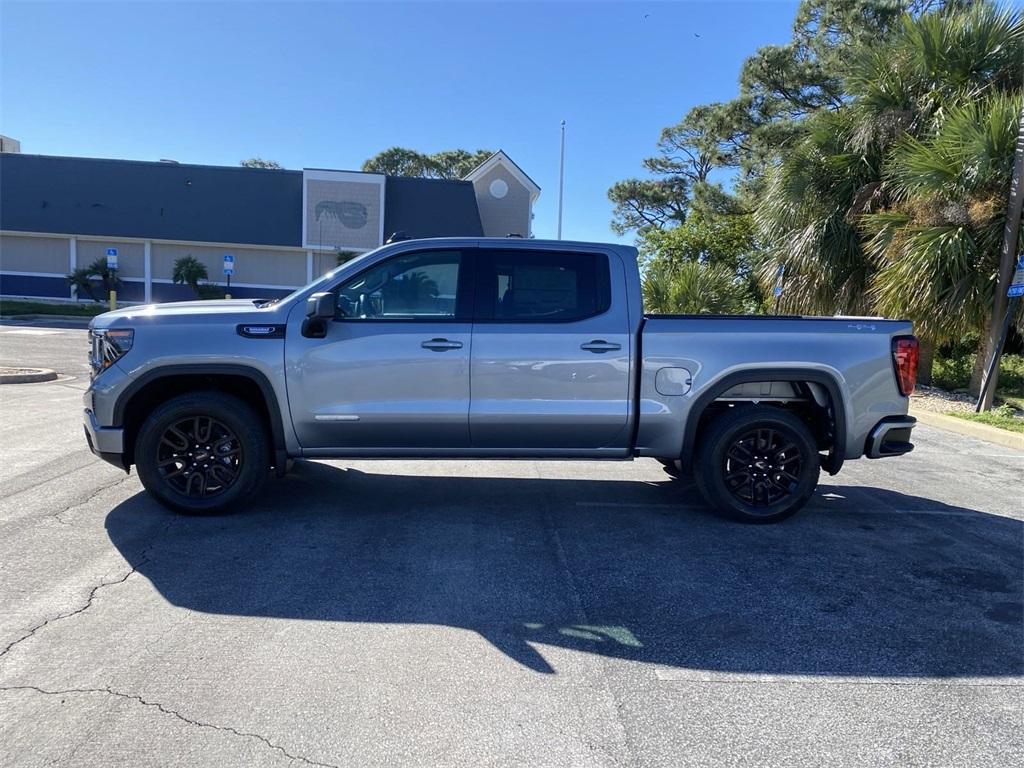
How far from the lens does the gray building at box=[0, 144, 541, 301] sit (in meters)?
35.0

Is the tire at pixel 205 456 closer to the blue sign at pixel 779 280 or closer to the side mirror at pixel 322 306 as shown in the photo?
the side mirror at pixel 322 306

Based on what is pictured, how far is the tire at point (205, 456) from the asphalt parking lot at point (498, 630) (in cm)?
19

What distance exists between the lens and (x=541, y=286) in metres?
5.46

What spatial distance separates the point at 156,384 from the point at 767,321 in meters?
4.49

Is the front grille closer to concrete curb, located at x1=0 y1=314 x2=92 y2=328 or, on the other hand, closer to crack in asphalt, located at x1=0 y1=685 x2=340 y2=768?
crack in asphalt, located at x1=0 y1=685 x2=340 y2=768

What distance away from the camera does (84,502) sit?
562cm

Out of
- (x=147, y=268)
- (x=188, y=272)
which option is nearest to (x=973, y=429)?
(x=188, y=272)

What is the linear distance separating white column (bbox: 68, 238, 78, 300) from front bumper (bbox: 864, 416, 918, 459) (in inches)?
1510


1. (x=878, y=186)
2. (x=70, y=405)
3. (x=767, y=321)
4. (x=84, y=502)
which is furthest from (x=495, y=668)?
(x=878, y=186)

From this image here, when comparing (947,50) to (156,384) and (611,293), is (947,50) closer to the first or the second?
(611,293)

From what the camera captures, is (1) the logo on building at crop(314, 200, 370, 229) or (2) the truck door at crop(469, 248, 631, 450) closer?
(2) the truck door at crop(469, 248, 631, 450)

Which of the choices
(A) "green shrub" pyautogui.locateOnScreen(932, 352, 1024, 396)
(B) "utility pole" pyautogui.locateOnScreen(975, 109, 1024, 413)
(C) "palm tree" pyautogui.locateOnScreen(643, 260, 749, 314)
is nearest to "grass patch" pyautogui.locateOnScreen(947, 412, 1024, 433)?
(B) "utility pole" pyautogui.locateOnScreen(975, 109, 1024, 413)

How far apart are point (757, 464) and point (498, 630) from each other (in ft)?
8.92

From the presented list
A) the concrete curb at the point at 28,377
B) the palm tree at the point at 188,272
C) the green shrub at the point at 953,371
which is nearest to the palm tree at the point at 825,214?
the green shrub at the point at 953,371
